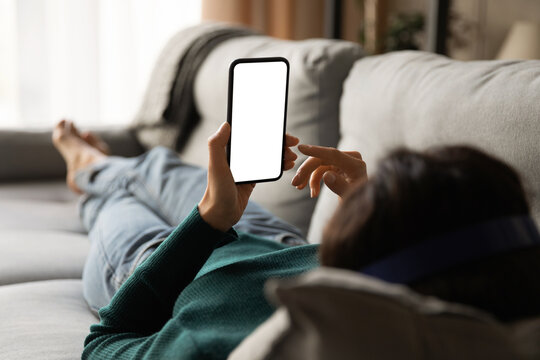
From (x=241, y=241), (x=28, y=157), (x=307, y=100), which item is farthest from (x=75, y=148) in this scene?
(x=241, y=241)

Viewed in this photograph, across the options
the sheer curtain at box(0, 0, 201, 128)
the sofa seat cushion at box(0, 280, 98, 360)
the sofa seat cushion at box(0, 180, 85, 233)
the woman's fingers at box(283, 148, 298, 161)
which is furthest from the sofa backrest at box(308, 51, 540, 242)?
the sheer curtain at box(0, 0, 201, 128)

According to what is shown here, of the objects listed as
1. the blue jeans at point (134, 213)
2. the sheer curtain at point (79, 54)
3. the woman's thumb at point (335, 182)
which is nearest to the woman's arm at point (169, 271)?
the woman's thumb at point (335, 182)

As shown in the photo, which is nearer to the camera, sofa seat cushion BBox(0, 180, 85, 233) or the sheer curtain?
sofa seat cushion BBox(0, 180, 85, 233)

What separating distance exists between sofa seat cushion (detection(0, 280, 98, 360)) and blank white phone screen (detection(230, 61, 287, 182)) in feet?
1.11

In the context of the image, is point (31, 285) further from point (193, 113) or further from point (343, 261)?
point (193, 113)

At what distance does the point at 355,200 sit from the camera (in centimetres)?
46

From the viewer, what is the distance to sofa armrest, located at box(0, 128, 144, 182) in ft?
6.59

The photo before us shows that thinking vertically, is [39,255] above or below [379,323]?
below

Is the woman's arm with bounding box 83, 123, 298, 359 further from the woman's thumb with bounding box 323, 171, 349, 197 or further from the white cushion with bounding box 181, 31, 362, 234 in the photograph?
the white cushion with bounding box 181, 31, 362, 234

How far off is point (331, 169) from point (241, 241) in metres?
0.20

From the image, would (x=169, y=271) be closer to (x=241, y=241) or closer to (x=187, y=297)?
(x=187, y=297)

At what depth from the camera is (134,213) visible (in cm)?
130

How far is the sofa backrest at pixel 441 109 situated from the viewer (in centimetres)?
87

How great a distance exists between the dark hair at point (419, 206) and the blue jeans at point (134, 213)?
63 cm
